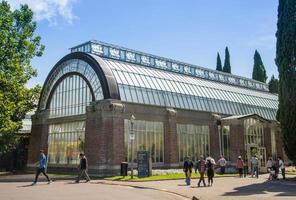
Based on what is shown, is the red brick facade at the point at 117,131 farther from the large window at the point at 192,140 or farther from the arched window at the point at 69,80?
the arched window at the point at 69,80

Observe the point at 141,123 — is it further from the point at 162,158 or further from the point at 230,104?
the point at 230,104

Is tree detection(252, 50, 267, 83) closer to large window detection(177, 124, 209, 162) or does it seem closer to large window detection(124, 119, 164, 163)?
large window detection(177, 124, 209, 162)

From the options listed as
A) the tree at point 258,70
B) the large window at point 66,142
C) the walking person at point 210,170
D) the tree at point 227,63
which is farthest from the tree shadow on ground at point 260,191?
the tree at point 258,70

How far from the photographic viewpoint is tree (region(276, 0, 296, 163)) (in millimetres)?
25703

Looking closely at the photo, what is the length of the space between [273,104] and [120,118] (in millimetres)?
32203

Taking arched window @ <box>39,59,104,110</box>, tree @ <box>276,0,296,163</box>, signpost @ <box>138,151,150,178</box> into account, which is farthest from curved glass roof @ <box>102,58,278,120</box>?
tree @ <box>276,0,296,163</box>

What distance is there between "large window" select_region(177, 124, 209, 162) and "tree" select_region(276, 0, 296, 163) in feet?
39.6

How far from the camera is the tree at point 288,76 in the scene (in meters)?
25.7

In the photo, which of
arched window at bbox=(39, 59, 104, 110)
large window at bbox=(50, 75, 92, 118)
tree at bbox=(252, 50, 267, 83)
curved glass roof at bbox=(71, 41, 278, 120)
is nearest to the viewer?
arched window at bbox=(39, 59, 104, 110)

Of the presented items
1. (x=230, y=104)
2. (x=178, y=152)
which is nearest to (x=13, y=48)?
(x=178, y=152)

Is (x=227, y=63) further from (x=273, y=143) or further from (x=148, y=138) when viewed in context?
(x=148, y=138)

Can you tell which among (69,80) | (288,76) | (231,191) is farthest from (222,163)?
(69,80)

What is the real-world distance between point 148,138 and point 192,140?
20.0 feet

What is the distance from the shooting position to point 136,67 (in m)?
39.2
